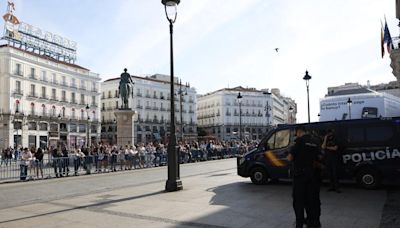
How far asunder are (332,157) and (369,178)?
4.21 feet

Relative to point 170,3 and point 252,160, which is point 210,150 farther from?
point 170,3

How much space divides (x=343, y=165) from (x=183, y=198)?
4993 mm

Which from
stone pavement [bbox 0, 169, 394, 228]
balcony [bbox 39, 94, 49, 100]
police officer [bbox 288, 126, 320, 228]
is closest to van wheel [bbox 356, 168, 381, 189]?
stone pavement [bbox 0, 169, 394, 228]

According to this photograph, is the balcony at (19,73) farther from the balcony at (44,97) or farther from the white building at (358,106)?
the white building at (358,106)

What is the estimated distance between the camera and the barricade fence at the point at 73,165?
17156 millimetres

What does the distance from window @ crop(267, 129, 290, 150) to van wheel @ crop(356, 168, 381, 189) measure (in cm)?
238

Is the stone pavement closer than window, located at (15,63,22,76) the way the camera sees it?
Yes

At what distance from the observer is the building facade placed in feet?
203

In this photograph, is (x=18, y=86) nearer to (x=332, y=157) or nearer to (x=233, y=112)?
(x=233, y=112)

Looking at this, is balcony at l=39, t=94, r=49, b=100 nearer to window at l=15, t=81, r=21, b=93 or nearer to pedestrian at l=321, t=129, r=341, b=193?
window at l=15, t=81, r=21, b=93

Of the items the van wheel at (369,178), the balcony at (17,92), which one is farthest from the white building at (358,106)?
the balcony at (17,92)

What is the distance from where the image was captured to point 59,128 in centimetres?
7156

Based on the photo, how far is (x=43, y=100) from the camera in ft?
225

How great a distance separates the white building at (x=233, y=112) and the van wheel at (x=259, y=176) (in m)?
91.0
